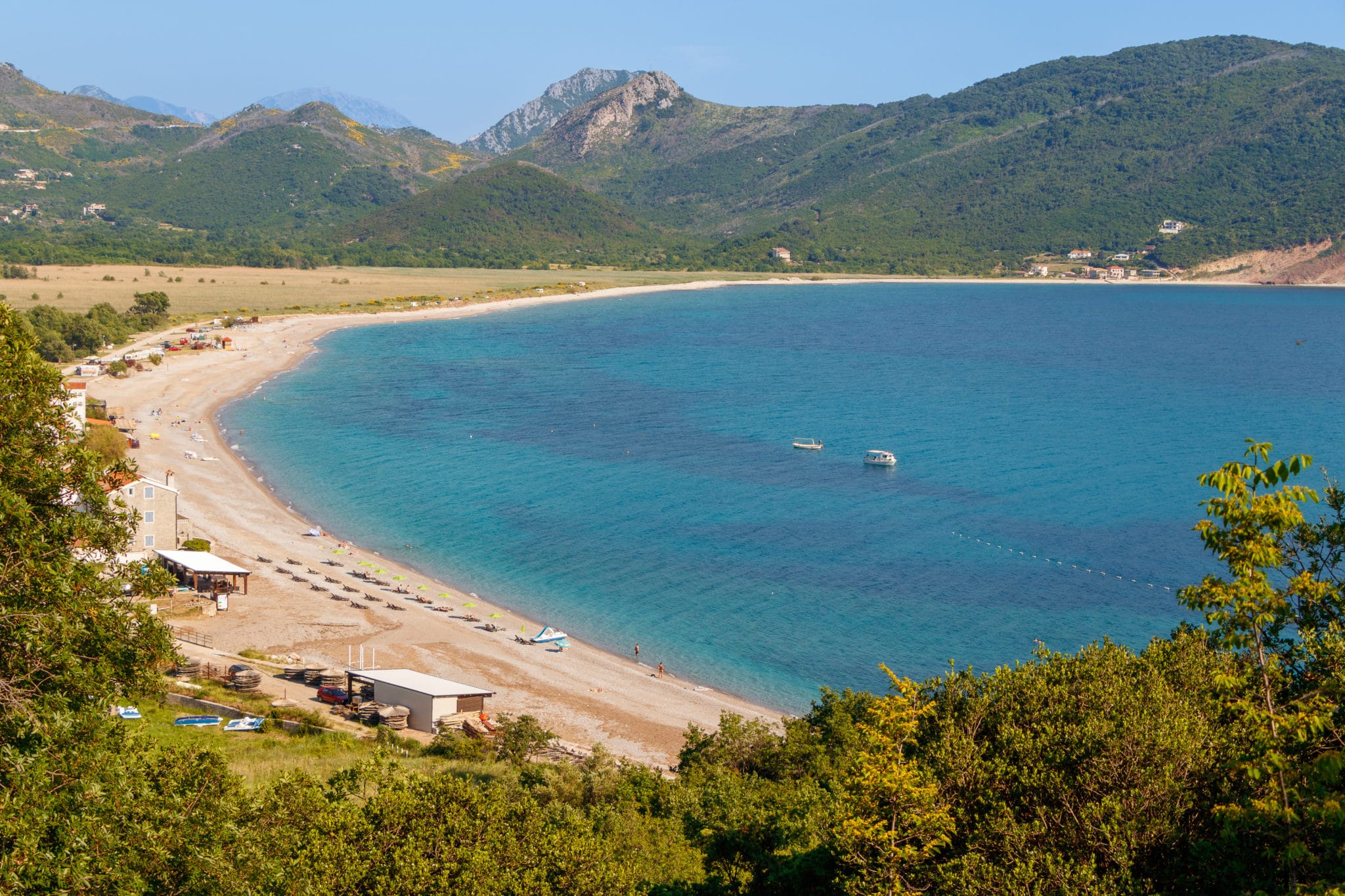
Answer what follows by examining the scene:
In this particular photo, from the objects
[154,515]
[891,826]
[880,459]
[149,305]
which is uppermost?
[149,305]

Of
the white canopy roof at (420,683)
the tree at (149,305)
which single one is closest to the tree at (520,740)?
the white canopy roof at (420,683)

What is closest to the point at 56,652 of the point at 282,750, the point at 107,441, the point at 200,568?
the point at 282,750

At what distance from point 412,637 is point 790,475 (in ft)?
99.8

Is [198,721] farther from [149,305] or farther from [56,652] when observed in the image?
[149,305]

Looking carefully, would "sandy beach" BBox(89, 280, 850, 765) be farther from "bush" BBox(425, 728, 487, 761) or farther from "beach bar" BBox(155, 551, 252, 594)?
"bush" BBox(425, 728, 487, 761)

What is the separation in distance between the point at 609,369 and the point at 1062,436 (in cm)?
4345

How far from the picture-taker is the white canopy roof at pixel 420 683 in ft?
95.2

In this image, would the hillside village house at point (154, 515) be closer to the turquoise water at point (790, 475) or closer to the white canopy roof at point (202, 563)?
the white canopy roof at point (202, 563)

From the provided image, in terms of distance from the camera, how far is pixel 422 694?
28719mm

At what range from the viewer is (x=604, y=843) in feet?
44.5

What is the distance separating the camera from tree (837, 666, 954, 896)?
11211 mm

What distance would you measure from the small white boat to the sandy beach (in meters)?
30.4

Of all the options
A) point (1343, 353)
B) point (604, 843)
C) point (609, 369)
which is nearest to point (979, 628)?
point (604, 843)

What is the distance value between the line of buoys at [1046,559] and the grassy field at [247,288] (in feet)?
312
